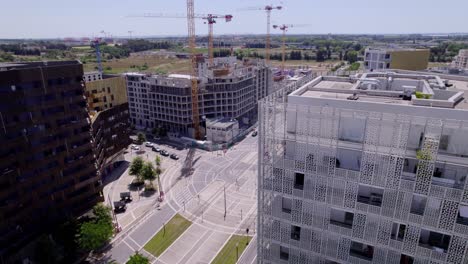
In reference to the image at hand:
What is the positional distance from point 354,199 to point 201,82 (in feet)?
362

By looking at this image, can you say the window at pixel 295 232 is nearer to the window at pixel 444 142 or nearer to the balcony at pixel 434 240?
the balcony at pixel 434 240

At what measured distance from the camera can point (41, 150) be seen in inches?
2330

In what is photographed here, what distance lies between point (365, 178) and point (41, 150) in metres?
59.0

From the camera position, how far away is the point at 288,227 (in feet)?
100

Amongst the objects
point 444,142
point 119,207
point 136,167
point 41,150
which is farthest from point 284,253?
point 136,167

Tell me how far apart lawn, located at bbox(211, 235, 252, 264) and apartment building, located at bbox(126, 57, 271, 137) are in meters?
70.8

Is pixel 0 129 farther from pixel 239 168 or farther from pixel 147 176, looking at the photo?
pixel 239 168

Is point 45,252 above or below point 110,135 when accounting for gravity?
below

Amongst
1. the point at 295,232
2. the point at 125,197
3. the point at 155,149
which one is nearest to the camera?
the point at 295,232

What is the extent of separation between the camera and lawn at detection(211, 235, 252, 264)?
5934 centimetres

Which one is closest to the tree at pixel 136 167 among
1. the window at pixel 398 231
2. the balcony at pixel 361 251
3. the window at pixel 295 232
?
the window at pixel 295 232

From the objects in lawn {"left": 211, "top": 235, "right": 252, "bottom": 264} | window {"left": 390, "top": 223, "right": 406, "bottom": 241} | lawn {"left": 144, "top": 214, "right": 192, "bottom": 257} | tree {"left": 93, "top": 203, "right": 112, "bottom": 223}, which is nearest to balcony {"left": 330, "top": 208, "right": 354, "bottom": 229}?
window {"left": 390, "top": 223, "right": 406, "bottom": 241}

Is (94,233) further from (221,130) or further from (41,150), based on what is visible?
(221,130)

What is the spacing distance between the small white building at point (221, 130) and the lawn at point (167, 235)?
166ft
